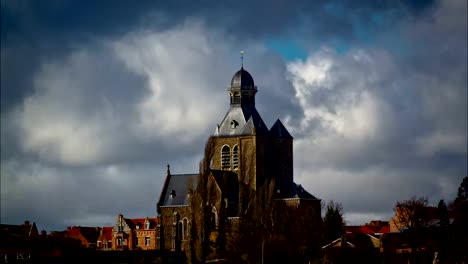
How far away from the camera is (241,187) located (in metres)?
105

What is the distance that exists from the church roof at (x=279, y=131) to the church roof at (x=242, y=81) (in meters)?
4.39

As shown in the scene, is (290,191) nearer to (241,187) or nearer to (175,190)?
(241,187)

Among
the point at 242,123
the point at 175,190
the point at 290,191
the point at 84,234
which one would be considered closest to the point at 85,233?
the point at 84,234

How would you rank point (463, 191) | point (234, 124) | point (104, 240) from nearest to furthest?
point (463, 191), point (234, 124), point (104, 240)

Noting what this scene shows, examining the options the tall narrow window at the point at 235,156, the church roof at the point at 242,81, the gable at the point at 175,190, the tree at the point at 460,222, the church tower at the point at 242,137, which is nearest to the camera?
the tree at the point at 460,222

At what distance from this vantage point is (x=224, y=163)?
11012 centimetres

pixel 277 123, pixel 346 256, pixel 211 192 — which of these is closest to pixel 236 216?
pixel 211 192

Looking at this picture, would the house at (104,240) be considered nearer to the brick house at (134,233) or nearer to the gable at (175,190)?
the brick house at (134,233)

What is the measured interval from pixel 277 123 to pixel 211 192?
14.1 m

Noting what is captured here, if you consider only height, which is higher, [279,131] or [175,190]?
[279,131]

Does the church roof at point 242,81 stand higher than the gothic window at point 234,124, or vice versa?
the church roof at point 242,81

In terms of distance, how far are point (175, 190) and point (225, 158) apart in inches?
245

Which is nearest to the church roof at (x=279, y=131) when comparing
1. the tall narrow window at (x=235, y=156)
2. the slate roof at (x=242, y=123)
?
the slate roof at (x=242, y=123)

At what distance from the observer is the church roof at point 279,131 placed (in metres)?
111
